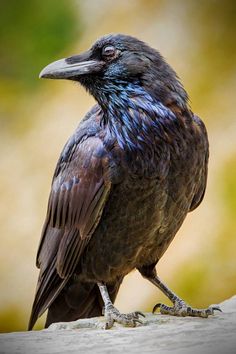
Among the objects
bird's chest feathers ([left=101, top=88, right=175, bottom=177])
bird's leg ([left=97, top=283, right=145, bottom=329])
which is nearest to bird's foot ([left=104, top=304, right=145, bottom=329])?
bird's leg ([left=97, top=283, right=145, bottom=329])

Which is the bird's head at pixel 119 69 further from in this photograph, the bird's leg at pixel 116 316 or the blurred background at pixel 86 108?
the blurred background at pixel 86 108

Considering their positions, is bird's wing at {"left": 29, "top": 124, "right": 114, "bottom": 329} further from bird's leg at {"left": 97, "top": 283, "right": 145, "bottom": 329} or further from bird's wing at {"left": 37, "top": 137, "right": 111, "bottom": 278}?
bird's leg at {"left": 97, "top": 283, "right": 145, "bottom": 329}

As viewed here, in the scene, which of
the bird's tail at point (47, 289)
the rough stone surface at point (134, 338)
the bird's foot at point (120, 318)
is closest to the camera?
the rough stone surface at point (134, 338)

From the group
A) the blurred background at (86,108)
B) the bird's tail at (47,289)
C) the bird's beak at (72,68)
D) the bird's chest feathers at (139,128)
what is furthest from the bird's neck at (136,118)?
the blurred background at (86,108)

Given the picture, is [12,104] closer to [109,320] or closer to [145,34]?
[145,34]

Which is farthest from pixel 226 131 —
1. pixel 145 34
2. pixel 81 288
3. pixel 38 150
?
pixel 81 288

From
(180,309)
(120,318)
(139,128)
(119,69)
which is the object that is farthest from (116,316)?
(119,69)

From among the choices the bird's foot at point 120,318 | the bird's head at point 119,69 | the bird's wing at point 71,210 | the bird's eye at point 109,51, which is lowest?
the bird's foot at point 120,318
